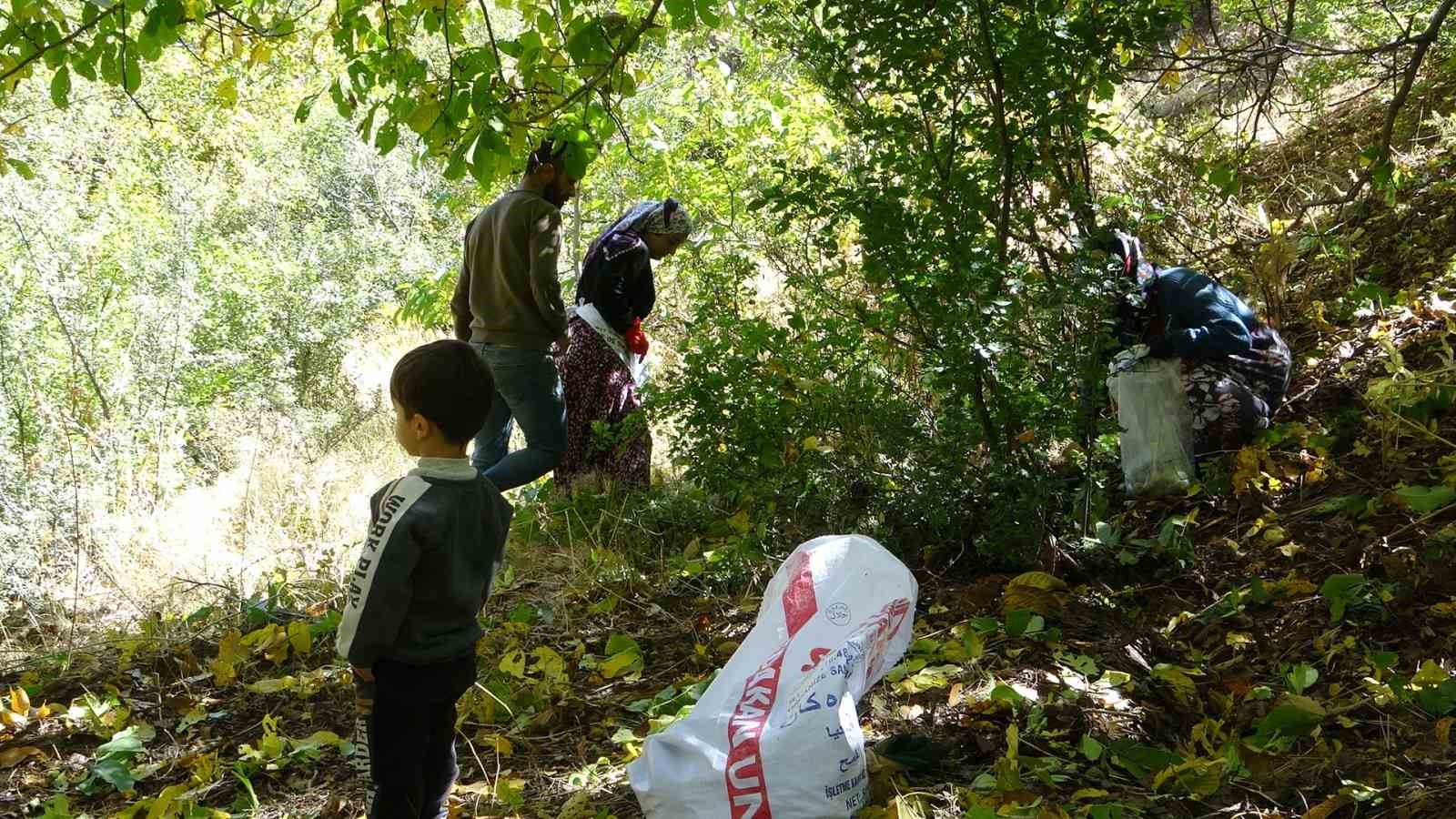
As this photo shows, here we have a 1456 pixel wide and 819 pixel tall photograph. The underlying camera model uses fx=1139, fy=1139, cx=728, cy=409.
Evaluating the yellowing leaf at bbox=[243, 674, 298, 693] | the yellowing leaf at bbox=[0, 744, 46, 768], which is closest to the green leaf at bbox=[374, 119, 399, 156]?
the yellowing leaf at bbox=[243, 674, 298, 693]

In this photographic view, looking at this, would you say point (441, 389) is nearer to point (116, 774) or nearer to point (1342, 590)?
point (116, 774)

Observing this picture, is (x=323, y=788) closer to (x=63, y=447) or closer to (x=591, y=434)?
(x=591, y=434)

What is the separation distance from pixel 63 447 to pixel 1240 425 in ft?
19.2

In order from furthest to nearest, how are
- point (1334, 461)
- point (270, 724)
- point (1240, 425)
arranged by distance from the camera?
point (1240, 425)
point (1334, 461)
point (270, 724)

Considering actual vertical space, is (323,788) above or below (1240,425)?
below

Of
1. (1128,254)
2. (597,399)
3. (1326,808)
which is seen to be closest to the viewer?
(1326,808)

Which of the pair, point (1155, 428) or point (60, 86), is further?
point (1155, 428)

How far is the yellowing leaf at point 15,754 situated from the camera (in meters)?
2.99

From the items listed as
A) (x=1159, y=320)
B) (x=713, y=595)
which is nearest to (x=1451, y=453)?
(x=1159, y=320)

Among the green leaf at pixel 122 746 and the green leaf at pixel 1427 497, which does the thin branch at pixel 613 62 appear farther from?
the green leaf at pixel 1427 497

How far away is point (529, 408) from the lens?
4477 millimetres

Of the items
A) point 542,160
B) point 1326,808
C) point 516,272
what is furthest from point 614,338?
point 1326,808

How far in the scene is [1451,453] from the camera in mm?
3629

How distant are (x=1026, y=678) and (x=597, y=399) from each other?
2777mm
